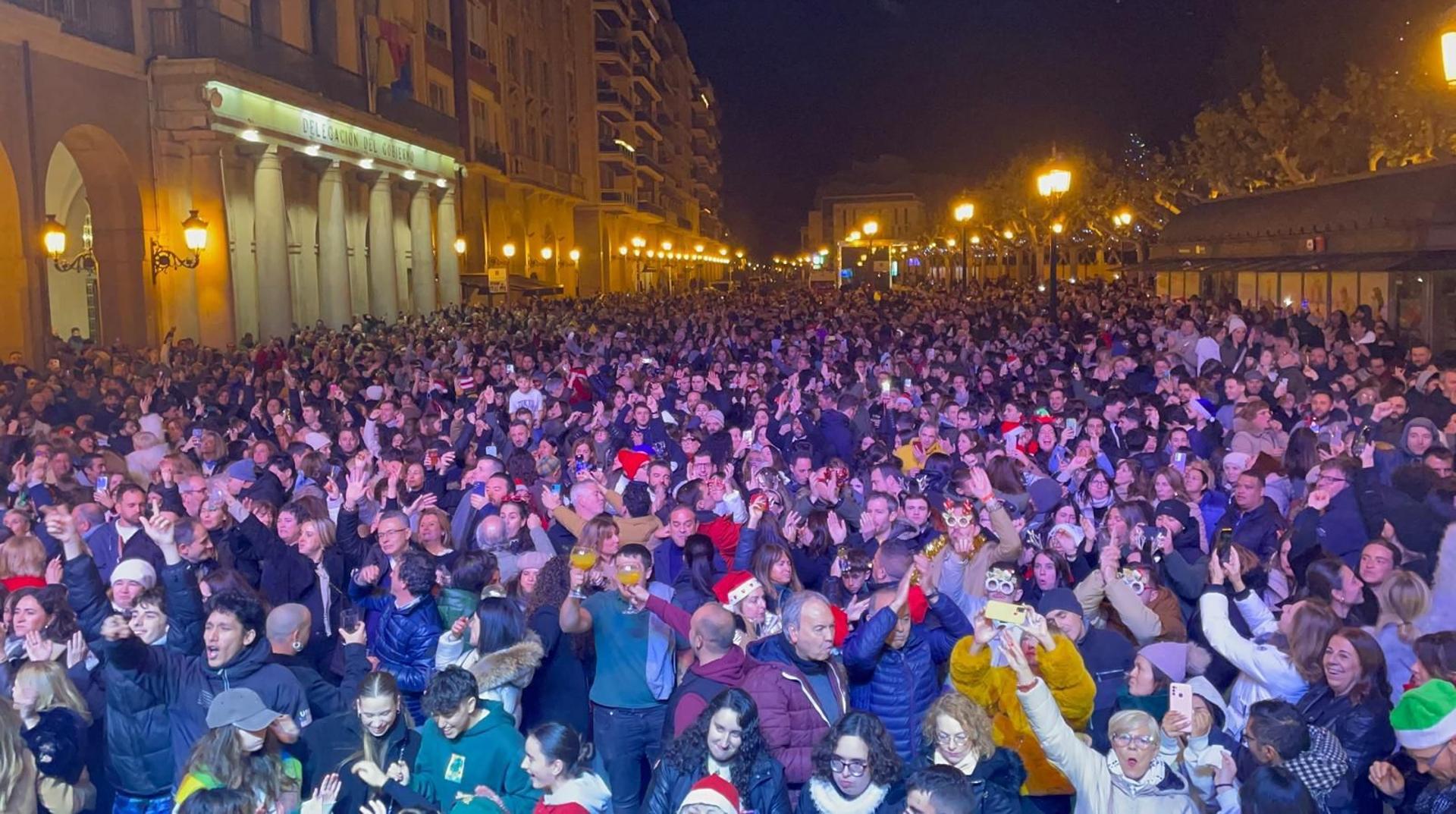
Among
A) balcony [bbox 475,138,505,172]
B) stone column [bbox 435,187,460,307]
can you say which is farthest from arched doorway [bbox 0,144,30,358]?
balcony [bbox 475,138,505,172]

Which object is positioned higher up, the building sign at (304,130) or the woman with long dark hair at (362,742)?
the building sign at (304,130)

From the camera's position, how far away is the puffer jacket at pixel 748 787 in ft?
15.5

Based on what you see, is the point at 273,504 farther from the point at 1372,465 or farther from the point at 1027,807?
the point at 1372,465

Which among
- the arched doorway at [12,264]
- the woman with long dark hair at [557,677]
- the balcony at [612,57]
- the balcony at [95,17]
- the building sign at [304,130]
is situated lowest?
the woman with long dark hair at [557,677]

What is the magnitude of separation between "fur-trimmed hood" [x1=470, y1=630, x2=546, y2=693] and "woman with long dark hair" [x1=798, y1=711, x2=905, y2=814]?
146 cm

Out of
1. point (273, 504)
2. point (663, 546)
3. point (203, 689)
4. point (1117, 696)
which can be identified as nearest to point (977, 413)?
point (663, 546)

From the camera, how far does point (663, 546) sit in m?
7.79

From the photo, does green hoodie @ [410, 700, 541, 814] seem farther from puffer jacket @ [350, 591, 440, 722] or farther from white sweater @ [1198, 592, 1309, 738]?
white sweater @ [1198, 592, 1309, 738]

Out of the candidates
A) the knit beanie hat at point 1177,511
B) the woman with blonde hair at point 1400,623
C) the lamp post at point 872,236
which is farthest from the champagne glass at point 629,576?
the lamp post at point 872,236

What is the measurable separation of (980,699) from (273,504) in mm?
5247

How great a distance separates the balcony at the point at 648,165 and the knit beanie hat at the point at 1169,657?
7792 cm

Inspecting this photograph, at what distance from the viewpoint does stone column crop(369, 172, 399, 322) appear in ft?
119

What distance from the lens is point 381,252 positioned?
36.8m

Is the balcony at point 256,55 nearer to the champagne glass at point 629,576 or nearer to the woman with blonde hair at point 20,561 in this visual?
the woman with blonde hair at point 20,561
